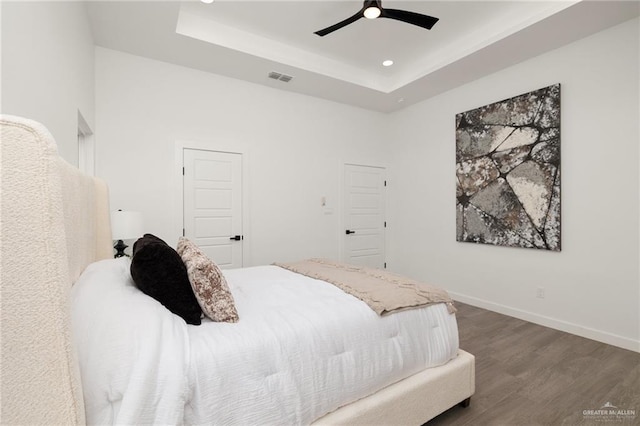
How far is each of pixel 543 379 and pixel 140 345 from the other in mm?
2738

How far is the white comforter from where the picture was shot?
974 millimetres

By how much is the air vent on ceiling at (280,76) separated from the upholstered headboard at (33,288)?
3.65 metres

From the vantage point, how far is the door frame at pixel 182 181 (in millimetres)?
3625

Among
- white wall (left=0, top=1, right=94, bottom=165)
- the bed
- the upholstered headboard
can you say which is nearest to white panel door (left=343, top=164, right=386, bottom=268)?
the bed

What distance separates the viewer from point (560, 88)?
3.27 m

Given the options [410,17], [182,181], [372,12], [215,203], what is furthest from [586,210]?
[182,181]

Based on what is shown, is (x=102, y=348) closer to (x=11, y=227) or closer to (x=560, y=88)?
(x=11, y=227)

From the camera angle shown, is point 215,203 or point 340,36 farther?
point 215,203

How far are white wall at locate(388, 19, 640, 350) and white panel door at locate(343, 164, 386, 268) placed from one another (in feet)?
4.65

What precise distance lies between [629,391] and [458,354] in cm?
136

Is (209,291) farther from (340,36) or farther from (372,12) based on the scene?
(340,36)

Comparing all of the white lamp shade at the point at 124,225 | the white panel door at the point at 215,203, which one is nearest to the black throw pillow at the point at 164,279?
the white lamp shade at the point at 124,225

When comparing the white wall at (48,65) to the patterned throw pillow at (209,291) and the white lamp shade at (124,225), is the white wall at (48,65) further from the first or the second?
the patterned throw pillow at (209,291)

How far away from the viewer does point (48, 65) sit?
1.67m
